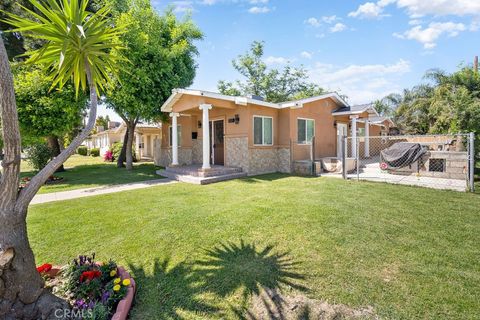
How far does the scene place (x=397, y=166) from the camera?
1020 cm

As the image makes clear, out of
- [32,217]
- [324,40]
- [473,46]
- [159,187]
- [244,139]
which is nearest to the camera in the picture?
[32,217]

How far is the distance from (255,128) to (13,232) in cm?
986

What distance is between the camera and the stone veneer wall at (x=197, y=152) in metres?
14.1

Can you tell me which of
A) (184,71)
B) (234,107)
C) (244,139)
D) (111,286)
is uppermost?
(184,71)

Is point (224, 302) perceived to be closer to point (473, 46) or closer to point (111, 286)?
point (111, 286)

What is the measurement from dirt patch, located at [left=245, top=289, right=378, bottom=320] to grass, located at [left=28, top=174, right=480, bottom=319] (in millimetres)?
105

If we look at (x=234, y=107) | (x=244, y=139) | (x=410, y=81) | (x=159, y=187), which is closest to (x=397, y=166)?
(x=244, y=139)

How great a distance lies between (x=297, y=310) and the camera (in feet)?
8.51

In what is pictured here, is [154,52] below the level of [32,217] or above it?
above

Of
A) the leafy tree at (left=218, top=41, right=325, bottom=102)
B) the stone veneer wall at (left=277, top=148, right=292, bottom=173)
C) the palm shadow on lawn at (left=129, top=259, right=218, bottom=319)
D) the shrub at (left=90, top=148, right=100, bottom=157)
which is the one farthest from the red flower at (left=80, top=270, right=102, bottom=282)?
the shrub at (left=90, top=148, right=100, bottom=157)

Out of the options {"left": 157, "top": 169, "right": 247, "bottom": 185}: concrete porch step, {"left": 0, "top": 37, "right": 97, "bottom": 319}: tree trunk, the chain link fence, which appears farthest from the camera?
{"left": 157, "top": 169, "right": 247, "bottom": 185}: concrete porch step

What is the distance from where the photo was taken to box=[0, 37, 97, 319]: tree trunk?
2160 millimetres

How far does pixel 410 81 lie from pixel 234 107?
2551 centimetres

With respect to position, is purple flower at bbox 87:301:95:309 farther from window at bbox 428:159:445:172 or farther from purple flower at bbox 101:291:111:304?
window at bbox 428:159:445:172
